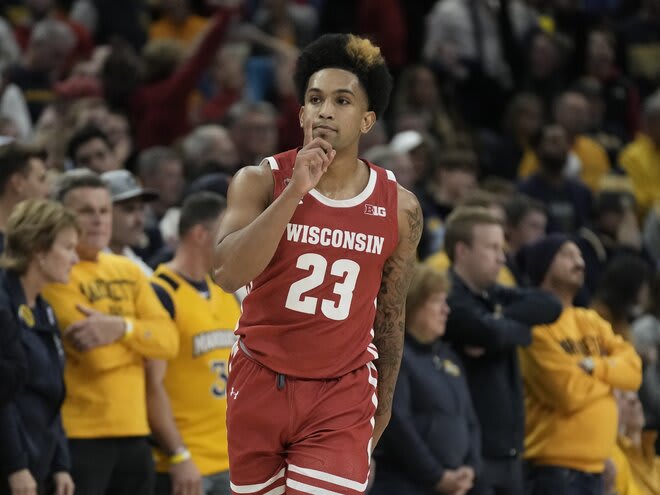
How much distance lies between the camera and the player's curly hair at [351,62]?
5.09 m

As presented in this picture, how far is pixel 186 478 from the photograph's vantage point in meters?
7.12

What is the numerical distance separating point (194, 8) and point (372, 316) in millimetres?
9704

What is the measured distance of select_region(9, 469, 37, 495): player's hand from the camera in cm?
617

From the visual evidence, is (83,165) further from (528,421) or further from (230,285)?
(230,285)

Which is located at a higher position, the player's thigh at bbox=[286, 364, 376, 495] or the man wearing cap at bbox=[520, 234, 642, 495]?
the player's thigh at bbox=[286, 364, 376, 495]

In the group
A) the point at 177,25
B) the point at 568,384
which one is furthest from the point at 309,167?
the point at 177,25

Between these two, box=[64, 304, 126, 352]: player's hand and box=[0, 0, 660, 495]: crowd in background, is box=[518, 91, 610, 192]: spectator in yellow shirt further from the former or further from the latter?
box=[64, 304, 126, 352]: player's hand

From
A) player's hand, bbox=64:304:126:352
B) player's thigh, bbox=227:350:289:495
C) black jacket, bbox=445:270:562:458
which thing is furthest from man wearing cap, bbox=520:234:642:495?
player's thigh, bbox=227:350:289:495

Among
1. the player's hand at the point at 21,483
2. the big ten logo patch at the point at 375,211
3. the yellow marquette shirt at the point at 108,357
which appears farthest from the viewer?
the yellow marquette shirt at the point at 108,357

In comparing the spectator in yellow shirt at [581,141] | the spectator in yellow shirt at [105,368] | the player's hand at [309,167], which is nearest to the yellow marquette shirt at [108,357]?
the spectator in yellow shirt at [105,368]

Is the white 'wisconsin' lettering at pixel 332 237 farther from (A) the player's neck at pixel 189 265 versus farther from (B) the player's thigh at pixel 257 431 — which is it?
(A) the player's neck at pixel 189 265

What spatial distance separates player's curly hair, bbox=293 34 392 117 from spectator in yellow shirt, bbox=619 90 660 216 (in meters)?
8.92

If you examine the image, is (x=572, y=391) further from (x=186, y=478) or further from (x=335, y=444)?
(x=335, y=444)

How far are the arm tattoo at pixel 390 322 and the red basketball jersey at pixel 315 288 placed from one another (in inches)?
10.6
